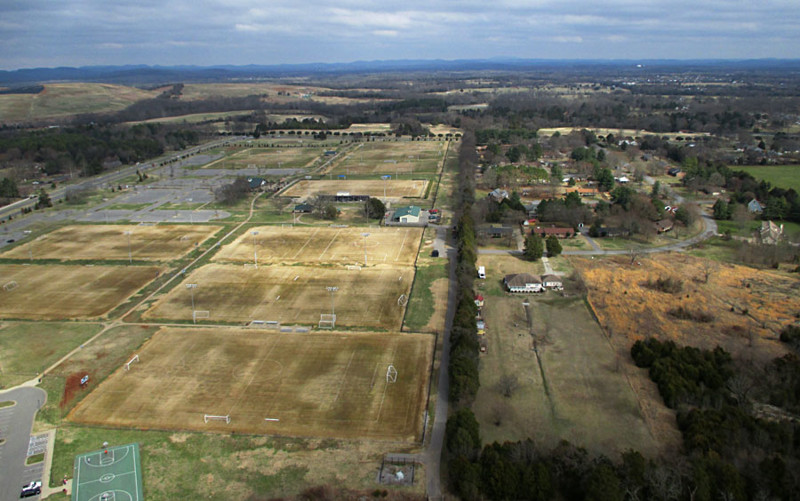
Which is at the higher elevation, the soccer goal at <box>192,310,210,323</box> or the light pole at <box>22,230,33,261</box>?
the light pole at <box>22,230,33,261</box>

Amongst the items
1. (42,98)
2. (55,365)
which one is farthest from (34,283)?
(42,98)

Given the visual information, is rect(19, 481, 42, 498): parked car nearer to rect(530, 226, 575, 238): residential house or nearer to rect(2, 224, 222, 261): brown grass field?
rect(2, 224, 222, 261): brown grass field

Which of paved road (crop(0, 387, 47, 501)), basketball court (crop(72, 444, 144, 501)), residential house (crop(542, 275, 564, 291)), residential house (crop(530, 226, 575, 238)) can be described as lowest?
basketball court (crop(72, 444, 144, 501))

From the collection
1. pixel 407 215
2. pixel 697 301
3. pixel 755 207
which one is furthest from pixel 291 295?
pixel 755 207

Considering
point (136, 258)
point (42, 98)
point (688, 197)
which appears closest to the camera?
point (136, 258)

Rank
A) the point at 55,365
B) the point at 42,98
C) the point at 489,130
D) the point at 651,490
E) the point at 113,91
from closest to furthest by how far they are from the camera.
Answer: the point at 651,490
the point at 55,365
the point at 489,130
the point at 42,98
the point at 113,91

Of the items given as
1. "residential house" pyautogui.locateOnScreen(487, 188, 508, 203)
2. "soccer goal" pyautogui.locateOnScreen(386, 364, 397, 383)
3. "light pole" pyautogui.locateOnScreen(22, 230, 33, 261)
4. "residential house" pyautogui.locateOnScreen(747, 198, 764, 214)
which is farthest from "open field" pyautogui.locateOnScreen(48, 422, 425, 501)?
"residential house" pyautogui.locateOnScreen(747, 198, 764, 214)

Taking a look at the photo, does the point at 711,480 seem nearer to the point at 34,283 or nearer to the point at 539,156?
the point at 34,283
